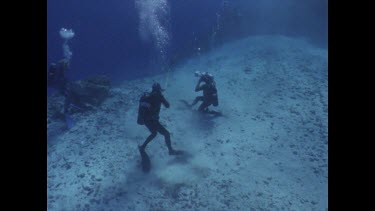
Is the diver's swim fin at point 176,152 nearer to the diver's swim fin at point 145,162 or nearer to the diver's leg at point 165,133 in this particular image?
the diver's leg at point 165,133

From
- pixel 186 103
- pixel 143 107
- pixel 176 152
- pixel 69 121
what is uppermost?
pixel 186 103

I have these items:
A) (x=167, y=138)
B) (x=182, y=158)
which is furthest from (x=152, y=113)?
(x=182, y=158)

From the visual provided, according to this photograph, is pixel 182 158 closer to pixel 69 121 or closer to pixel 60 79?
pixel 69 121

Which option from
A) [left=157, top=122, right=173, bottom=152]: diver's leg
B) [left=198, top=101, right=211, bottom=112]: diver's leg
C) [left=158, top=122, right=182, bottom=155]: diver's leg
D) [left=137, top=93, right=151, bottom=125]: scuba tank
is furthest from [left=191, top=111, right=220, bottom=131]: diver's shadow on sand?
[left=137, top=93, right=151, bottom=125]: scuba tank

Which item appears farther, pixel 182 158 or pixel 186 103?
pixel 186 103

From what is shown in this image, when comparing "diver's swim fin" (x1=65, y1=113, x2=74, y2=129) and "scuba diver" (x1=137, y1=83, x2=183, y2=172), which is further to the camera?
"diver's swim fin" (x1=65, y1=113, x2=74, y2=129)

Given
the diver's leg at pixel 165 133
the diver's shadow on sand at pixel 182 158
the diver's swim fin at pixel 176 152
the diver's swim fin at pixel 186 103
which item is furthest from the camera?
the diver's swim fin at pixel 186 103

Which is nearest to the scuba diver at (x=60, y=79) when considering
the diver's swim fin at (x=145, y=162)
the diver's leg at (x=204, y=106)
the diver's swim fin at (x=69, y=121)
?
the diver's swim fin at (x=69, y=121)

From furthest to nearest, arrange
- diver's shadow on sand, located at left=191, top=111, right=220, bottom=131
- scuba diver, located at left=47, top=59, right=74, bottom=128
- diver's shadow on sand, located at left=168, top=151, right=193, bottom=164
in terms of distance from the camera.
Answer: scuba diver, located at left=47, top=59, right=74, bottom=128
diver's shadow on sand, located at left=191, top=111, right=220, bottom=131
diver's shadow on sand, located at left=168, top=151, right=193, bottom=164

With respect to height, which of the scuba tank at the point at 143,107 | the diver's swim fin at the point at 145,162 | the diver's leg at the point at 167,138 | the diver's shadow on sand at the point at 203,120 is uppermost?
the scuba tank at the point at 143,107

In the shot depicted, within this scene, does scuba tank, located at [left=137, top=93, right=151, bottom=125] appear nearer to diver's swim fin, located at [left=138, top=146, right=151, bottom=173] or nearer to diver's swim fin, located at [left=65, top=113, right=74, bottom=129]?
diver's swim fin, located at [left=138, top=146, right=151, bottom=173]

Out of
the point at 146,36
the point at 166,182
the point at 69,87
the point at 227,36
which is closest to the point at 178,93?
the point at 69,87

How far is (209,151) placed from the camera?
29.1 feet

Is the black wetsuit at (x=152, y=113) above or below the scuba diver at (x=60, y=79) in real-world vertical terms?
below
